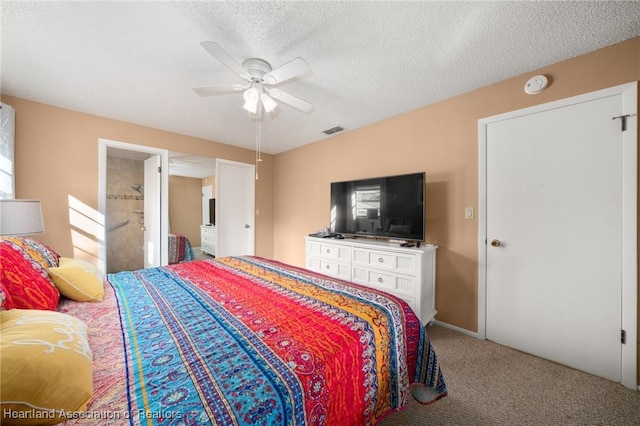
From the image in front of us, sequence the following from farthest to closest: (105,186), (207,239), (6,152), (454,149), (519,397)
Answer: (207,239)
(105,186)
(454,149)
(6,152)
(519,397)

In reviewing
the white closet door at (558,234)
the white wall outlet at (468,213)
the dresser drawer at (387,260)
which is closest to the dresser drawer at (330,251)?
the dresser drawer at (387,260)

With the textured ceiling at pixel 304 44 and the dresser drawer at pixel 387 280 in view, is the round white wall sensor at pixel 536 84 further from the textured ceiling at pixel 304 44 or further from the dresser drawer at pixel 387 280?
the dresser drawer at pixel 387 280

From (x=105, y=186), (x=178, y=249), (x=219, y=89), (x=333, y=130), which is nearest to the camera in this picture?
(x=219, y=89)

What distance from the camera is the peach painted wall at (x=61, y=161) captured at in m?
2.61

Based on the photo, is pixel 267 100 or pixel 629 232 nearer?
pixel 629 232

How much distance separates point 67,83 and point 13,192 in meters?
1.24

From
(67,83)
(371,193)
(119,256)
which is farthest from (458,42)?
(119,256)

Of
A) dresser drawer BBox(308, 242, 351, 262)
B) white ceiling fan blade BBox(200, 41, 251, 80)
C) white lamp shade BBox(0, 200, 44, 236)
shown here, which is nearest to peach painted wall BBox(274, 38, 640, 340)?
dresser drawer BBox(308, 242, 351, 262)

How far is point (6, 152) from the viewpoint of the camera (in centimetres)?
233

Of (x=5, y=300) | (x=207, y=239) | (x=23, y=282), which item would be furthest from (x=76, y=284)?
(x=207, y=239)

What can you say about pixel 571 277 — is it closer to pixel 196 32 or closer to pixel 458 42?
pixel 458 42

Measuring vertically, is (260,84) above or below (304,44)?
below

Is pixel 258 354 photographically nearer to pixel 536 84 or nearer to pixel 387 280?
pixel 387 280

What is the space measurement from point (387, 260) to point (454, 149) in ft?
4.61
